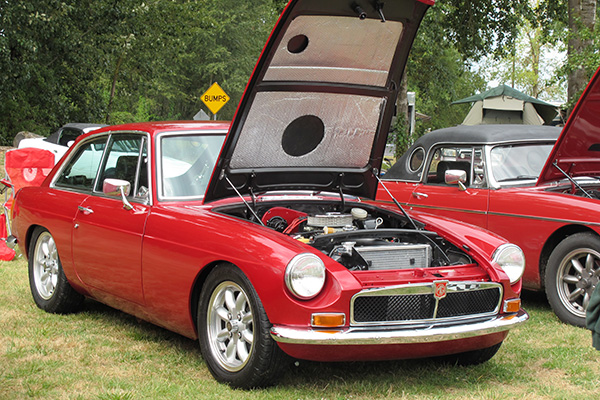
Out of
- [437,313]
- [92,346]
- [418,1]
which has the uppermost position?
[418,1]

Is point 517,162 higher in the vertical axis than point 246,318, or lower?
higher

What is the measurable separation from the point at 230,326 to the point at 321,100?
5.53ft

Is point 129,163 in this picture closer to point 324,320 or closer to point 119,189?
point 119,189

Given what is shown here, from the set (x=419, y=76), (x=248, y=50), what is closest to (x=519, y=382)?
(x=419, y=76)

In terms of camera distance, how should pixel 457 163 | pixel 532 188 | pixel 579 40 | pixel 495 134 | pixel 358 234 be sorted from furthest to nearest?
pixel 579 40 < pixel 457 163 < pixel 495 134 < pixel 532 188 < pixel 358 234

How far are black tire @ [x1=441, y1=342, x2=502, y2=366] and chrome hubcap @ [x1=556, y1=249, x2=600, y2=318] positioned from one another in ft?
4.98

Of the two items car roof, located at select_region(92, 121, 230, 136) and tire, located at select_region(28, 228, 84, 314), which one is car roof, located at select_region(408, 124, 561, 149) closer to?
car roof, located at select_region(92, 121, 230, 136)

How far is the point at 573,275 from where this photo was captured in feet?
19.4

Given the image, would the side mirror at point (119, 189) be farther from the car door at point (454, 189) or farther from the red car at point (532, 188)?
the car door at point (454, 189)

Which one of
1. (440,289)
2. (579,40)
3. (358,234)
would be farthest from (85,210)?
(579,40)

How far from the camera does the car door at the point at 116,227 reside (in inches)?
189

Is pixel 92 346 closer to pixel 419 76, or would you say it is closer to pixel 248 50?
pixel 419 76

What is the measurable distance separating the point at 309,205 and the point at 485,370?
1674 millimetres

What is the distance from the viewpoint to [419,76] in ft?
97.3
